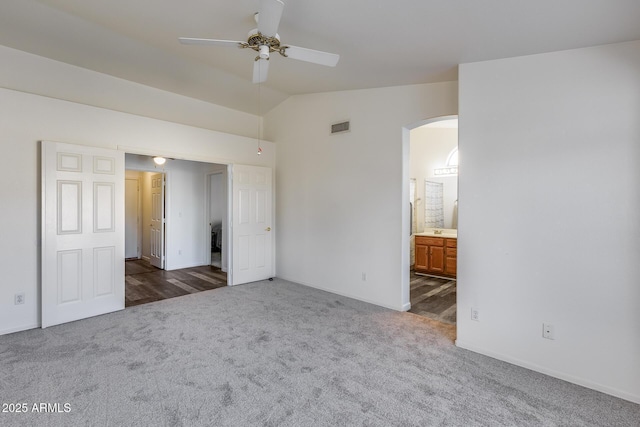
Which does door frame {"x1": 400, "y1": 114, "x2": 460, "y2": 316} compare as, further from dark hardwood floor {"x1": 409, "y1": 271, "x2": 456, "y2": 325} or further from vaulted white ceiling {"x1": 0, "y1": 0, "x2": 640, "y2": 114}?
vaulted white ceiling {"x1": 0, "y1": 0, "x2": 640, "y2": 114}

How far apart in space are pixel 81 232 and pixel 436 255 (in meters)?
5.52

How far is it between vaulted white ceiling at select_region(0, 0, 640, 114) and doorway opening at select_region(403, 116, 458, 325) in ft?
9.12

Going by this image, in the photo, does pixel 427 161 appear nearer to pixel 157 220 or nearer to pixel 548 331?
pixel 548 331

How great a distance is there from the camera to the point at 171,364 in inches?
103

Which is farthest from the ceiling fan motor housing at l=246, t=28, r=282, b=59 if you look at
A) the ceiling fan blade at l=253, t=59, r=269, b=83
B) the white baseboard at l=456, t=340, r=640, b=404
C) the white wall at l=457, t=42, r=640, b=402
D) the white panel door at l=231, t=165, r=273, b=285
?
the white baseboard at l=456, t=340, r=640, b=404

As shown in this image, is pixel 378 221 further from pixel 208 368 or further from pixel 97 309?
pixel 97 309

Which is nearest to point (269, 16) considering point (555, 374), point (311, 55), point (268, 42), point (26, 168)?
point (268, 42)

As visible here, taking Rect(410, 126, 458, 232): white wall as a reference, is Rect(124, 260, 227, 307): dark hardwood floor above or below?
below

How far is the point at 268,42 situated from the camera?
7.73ft

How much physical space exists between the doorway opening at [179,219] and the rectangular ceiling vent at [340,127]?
257 cm

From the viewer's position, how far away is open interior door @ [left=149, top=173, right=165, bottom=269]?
630cm

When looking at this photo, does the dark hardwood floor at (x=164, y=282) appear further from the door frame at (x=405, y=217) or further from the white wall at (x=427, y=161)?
the white wall at (x=427, y=161)

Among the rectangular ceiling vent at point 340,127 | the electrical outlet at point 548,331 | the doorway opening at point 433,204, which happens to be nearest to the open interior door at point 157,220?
the rectangular ceiling vent at point 340,127

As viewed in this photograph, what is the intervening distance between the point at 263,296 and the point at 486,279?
3033mm
